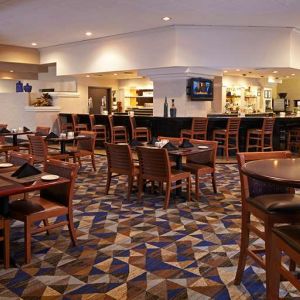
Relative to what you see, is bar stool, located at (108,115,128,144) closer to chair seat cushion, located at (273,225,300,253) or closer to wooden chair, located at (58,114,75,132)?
wooden chair, located at (58,114,75,132)

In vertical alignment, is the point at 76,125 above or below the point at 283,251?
above

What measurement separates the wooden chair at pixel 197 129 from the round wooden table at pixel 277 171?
6.67 meters

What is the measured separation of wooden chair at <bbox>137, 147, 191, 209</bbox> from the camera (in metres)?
4.84

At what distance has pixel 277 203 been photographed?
252cm

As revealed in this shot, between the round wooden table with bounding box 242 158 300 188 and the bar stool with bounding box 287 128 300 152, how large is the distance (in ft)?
27.1

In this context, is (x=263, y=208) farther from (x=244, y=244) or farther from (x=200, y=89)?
(x=200, y=89)

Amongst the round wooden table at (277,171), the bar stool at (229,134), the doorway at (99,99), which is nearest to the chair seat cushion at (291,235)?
the round wooden table at (277,171)

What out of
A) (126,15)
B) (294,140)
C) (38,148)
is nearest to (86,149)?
(38,148)

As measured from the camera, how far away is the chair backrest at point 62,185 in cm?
342

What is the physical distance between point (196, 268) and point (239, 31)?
808 centimetres

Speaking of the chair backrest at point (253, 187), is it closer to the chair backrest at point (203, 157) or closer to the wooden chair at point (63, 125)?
the chair backrest at point (203, 157)

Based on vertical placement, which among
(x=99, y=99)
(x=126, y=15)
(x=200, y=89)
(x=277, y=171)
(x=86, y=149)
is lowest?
(x=86, y=149)

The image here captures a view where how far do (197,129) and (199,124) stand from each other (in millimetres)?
136

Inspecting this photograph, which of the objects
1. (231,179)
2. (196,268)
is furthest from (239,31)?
(196,268)
